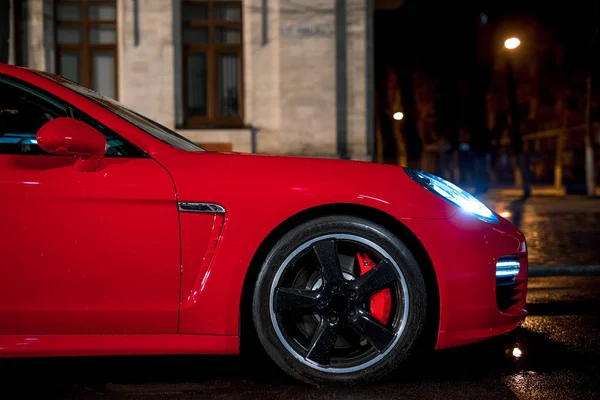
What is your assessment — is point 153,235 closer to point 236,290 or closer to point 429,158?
point 236,290

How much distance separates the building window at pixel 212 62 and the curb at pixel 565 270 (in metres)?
7.57

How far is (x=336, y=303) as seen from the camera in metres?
2.80

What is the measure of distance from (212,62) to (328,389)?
34.0 feet

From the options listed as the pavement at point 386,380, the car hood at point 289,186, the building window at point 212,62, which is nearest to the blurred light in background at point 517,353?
the pavement at point 386,380

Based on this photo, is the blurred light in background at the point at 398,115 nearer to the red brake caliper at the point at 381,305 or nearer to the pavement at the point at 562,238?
the pavement at the point at 562,238

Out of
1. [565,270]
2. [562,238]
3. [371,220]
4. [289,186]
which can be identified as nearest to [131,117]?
[289,186]

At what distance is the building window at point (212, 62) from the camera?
12.3 m

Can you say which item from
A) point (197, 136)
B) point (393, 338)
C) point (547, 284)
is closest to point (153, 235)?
point (393, 338)

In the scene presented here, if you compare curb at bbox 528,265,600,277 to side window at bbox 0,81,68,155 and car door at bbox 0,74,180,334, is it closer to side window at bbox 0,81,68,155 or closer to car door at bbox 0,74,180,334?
car door at bbox 0,74,180,334

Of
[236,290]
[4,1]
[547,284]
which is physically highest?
[4,1]

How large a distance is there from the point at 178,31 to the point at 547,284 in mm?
8548

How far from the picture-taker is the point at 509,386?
114 inches

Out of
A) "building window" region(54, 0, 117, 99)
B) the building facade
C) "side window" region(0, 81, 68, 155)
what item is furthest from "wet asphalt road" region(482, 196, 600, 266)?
"building window" region(54, 0, 117, 99)

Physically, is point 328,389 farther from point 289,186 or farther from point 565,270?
point 565,270
